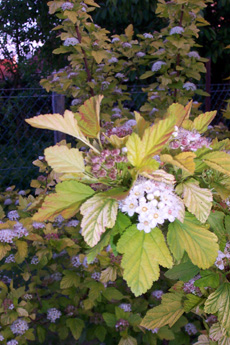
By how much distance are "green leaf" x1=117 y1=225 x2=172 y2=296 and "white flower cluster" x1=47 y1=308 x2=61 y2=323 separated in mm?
1173

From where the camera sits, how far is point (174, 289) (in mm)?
1152

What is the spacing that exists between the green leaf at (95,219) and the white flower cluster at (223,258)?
1.34ft

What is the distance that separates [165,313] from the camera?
1062 millimetres

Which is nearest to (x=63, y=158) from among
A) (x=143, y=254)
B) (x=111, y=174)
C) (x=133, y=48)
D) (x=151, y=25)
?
(x=111, y=174)

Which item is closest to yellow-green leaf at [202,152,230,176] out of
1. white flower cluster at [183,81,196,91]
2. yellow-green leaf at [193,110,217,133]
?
yellow-green leaf at [193,110,217,133]

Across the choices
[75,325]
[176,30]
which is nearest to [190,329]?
[75,325]

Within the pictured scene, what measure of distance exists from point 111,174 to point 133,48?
7.26 ft

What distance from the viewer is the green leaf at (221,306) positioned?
0.87 m

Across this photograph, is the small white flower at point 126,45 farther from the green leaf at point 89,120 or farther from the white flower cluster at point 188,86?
the green leaf at point 89,120

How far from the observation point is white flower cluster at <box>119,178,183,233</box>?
66 cm

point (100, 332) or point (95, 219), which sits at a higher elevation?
point (95, 219)

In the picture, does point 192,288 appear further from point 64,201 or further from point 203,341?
point 64,201

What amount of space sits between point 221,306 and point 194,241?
27cm

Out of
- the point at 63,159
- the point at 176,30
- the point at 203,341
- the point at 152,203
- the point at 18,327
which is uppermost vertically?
the point at 176,30
